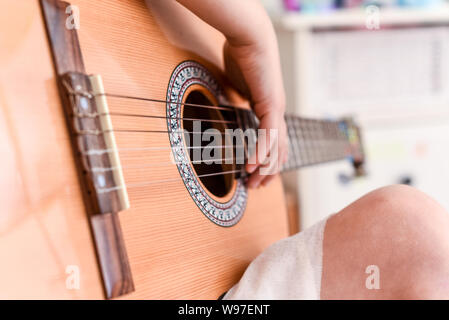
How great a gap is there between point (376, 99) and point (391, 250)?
45.2 inches

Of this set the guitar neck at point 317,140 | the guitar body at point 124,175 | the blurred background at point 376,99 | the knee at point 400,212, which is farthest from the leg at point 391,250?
the blurred background at point 376,99

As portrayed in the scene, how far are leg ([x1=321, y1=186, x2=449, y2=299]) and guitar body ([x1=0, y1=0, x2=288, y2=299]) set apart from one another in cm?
16

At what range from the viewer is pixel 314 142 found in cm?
93

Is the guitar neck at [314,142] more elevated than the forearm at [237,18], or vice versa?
the forearm at [237,18]

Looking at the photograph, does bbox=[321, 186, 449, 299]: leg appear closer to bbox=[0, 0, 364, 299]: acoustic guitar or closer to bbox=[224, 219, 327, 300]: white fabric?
bbox=[224, 219, 327, 300]: white fabric

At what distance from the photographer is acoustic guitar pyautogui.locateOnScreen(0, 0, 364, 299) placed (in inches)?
15.1

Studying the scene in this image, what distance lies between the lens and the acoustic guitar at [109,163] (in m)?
0.38

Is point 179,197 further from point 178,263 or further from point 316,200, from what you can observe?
point 316,200

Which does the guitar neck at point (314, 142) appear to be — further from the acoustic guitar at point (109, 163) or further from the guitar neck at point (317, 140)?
the acoustic guitar at point (109, 163)

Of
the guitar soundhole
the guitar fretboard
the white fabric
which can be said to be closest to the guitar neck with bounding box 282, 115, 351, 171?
Result: the guitar fretboard

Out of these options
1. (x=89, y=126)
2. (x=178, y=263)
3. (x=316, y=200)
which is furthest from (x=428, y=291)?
(x=316, y=200)

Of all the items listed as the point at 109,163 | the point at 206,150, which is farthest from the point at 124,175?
the point at 206,150

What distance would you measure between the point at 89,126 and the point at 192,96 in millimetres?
254

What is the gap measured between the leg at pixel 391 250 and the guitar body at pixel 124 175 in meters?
0.16
